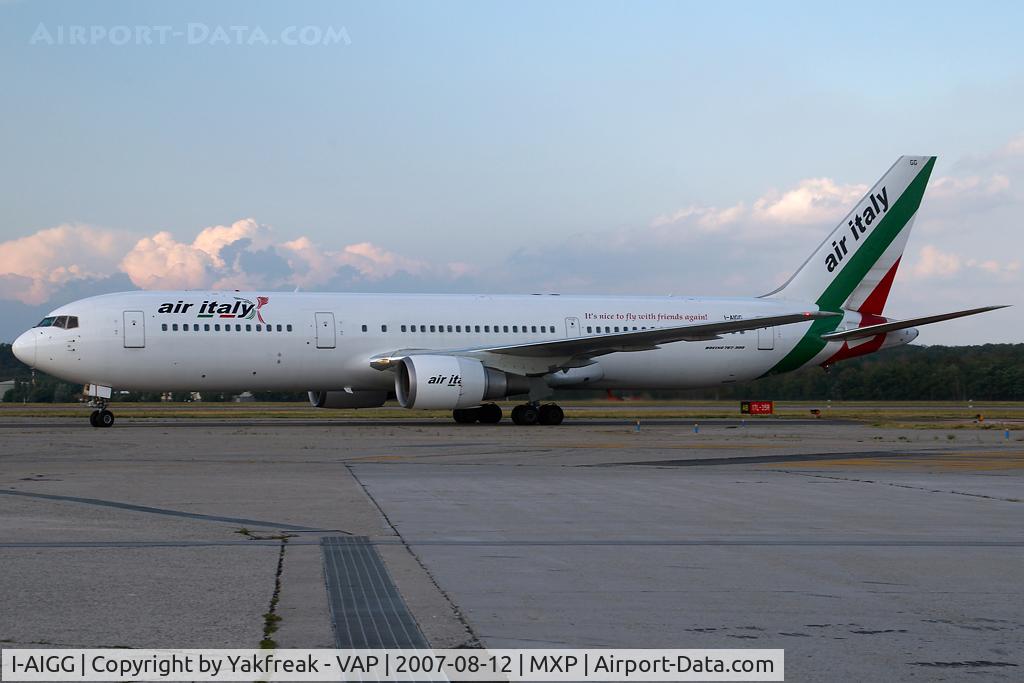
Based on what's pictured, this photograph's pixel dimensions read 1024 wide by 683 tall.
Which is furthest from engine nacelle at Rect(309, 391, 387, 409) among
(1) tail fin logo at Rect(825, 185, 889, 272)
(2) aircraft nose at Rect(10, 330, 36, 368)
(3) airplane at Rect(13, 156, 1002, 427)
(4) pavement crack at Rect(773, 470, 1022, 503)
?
(4) pavement crack at Rect(773, 470, 1022, 503)

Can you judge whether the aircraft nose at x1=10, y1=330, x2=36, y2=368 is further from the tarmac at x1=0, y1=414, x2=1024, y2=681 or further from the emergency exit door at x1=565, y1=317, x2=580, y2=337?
the emergency exit door at x1=565, y1=317, x2=580, y2=337

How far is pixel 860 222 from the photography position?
116ft

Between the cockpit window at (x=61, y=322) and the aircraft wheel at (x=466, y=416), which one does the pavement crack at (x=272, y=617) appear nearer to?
the cockpit window at (x=61, y=322)

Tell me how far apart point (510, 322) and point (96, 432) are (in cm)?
1152

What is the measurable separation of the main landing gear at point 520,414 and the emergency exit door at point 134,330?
831 cm

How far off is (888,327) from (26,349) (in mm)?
23309

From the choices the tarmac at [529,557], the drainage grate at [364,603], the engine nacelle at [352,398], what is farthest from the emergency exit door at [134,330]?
the drainage grate at [364,603]

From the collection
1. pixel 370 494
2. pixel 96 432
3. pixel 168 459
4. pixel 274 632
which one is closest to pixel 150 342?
pixel 96 432

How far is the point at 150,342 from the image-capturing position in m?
28.0

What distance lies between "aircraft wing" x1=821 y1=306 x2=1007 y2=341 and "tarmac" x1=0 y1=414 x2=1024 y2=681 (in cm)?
1414

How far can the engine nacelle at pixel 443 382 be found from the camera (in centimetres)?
2745

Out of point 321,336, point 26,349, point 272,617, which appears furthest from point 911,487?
point 26,349

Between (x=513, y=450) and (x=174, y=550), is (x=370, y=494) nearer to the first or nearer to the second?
(x=174, y=550)

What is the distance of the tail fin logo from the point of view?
3534cm
